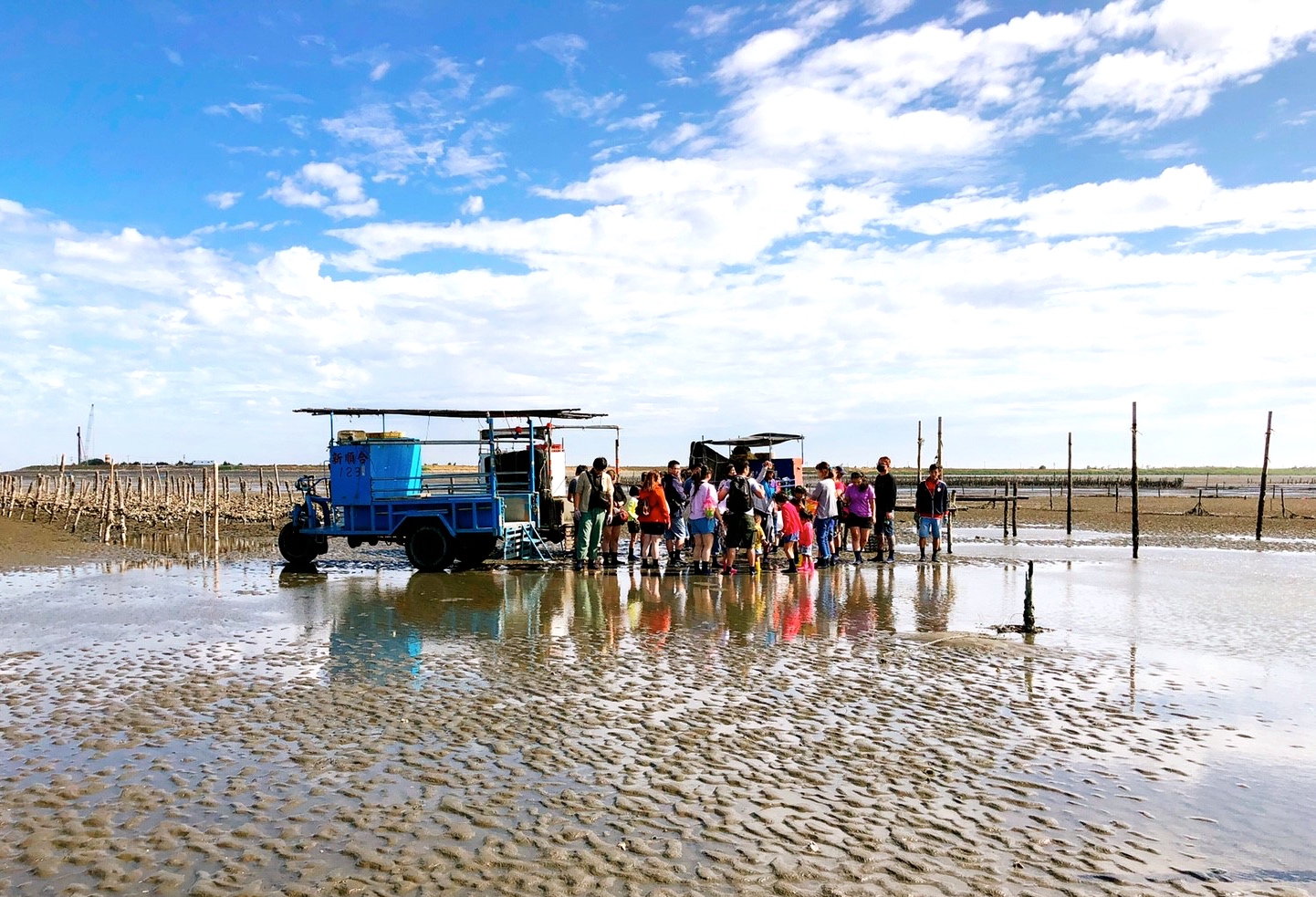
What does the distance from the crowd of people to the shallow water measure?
3.91 metres

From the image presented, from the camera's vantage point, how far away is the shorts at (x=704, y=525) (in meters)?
17.4

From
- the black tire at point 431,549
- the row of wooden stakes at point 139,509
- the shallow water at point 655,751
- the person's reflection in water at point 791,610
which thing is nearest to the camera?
the shallow water at point 655,751

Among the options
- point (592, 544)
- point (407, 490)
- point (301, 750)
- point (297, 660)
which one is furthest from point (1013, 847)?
point (407, 490)

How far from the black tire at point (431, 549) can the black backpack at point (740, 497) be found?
5.40 meters

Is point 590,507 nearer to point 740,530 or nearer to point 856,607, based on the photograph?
point 740,530

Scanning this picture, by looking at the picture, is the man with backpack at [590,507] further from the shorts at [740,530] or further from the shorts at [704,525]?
the shorts at [740,530]

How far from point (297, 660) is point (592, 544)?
874cm

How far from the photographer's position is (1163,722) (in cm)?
768

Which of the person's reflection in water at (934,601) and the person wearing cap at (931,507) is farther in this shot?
the person wearing cap at (931,507)

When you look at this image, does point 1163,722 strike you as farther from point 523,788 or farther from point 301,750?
point 301,750

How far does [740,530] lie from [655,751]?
1037cm

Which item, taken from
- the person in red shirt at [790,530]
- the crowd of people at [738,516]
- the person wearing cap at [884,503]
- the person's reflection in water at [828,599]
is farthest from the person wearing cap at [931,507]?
the person in red shirt at [790,530]

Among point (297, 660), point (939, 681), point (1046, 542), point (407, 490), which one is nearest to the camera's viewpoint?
point (939, 681)

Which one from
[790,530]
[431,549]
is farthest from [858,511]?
[431,549]
